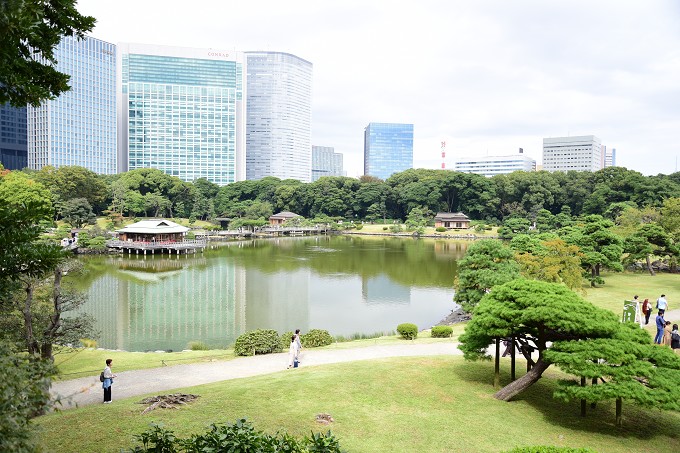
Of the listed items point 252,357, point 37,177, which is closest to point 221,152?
point 37,177

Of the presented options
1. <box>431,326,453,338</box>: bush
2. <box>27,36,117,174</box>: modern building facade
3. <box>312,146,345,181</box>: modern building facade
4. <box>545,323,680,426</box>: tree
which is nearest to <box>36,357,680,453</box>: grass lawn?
<box>545,323,680,426</box>: tree

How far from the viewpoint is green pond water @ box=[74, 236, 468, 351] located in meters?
19.0

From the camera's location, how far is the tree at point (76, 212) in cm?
4619

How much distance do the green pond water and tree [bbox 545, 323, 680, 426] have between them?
11.5 m

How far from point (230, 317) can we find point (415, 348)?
10.2 metres

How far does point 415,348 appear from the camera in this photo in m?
13.5

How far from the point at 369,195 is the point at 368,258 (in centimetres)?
3337

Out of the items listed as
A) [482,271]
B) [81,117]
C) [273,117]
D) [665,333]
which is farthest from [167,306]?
[273,117]

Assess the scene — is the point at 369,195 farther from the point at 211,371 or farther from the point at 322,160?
the point at 322,160

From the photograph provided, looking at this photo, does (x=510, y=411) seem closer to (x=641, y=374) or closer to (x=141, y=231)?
(x=641, y=374)

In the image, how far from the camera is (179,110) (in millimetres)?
98562

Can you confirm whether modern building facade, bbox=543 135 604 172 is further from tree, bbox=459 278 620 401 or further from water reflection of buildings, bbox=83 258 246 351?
tree, bbox=459 278 620 401

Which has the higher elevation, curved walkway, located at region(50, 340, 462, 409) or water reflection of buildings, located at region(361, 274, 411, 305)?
curved walkway, located at region(50, 340, 462, 409)

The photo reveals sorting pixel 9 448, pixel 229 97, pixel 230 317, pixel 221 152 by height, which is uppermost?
pixel 229 97
